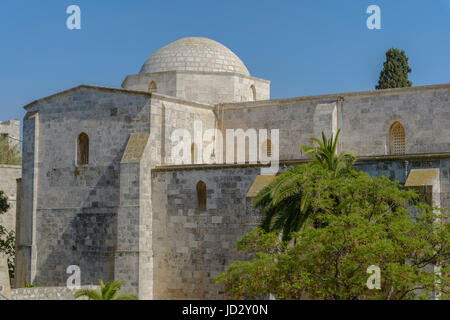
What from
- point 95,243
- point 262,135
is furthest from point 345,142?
point 95,243

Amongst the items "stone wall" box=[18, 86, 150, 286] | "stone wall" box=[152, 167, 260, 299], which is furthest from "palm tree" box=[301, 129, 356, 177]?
"stone wall" box=[18, 86, 150, 286]

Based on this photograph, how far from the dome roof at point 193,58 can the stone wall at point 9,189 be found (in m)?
10.6

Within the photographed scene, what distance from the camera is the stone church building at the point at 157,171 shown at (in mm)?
23641

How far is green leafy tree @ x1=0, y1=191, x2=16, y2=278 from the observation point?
32.0m

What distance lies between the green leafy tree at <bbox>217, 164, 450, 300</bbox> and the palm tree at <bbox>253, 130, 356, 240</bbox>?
33cm

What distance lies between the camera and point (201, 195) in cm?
2408

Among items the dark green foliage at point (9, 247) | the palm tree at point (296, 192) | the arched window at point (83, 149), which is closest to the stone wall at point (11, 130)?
the dark green foliage at point (9, 247)

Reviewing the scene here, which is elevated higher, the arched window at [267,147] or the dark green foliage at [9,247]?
the arched window at [267,147]

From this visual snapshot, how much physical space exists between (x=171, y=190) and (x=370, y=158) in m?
7.21

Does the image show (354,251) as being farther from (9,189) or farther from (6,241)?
(9,189)

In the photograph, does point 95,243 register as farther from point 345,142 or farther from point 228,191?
point 345,142

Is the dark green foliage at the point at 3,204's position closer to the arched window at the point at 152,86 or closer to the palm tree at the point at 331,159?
the arched window at the point at 152,86

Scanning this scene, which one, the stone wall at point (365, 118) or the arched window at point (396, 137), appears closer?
the stone wall at point (365, 118)

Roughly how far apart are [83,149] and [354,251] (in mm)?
14208
